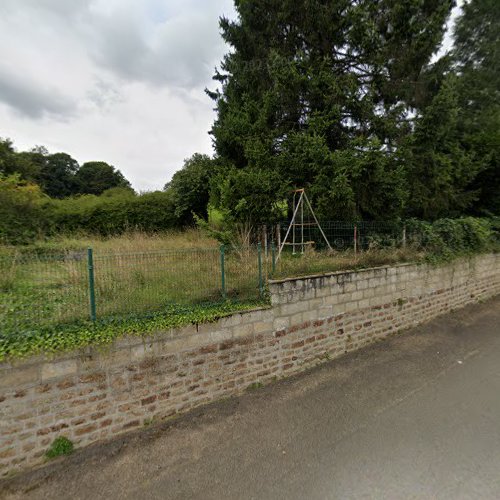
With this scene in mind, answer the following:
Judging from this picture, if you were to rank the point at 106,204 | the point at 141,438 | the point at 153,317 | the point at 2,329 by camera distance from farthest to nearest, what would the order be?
the point at 106,204, the point at 153,317, the point at 141,438, the point at 2,329

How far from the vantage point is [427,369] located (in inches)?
182

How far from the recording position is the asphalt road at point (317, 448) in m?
2.51

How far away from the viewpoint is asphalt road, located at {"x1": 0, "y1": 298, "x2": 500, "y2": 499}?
8.24 ft

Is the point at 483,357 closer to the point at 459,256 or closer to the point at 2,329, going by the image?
the point at 459,256

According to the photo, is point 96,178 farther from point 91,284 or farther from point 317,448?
point 317,448

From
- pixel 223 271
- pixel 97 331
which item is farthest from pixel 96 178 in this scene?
pixel 97 331

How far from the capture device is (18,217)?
9680mm

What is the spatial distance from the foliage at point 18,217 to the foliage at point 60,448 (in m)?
8.20

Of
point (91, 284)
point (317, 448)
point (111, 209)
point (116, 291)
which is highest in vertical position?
point (111, 209)

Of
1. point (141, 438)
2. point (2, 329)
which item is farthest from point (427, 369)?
point (2, 329)

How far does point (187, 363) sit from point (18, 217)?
9.69 meters

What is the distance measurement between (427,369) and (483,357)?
1.26 m

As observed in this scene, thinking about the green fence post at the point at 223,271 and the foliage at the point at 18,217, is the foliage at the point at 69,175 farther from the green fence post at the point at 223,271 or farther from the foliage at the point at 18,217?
the green fence post at the point at 223,271

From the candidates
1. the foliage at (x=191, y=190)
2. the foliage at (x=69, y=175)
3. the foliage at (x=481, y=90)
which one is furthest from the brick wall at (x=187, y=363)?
the foliage at (x=69, y=175)
